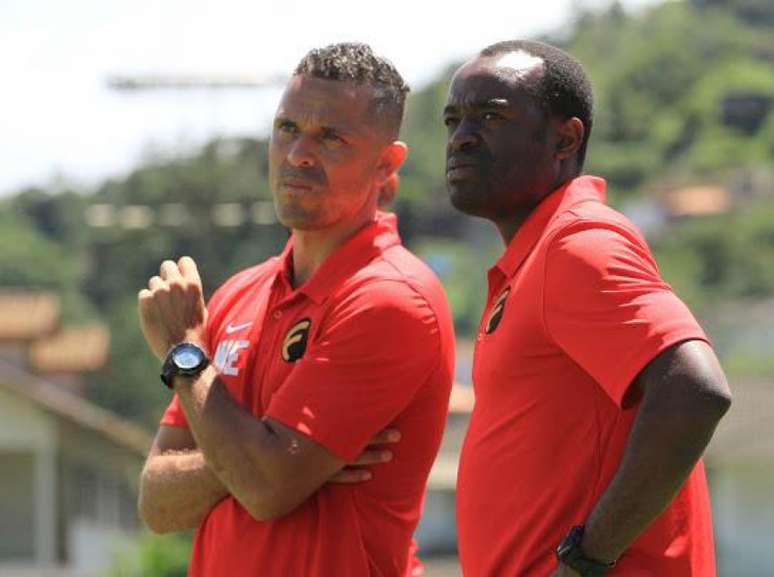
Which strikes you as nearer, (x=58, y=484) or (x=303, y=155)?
(x=303, y=155)

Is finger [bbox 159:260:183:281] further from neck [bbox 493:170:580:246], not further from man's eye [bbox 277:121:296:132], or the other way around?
neck [bbox 493:170:580:246]

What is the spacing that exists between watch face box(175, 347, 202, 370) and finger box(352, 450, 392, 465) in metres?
0.43

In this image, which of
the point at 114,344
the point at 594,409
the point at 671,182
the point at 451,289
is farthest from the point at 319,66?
the point at 671,182

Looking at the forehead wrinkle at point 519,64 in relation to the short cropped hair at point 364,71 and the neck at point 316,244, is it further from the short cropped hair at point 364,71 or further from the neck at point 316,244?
the neck at point 316,244

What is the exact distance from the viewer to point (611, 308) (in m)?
3.95

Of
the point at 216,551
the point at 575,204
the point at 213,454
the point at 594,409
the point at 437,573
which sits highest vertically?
the point at 575,204

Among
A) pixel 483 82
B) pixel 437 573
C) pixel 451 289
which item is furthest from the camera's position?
pixel 451 289

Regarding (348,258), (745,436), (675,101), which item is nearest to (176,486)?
(348,258)

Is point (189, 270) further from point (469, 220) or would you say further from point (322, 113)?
point (469, 220)

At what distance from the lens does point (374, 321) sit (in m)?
4.73

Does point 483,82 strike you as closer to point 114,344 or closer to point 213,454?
point 213,454

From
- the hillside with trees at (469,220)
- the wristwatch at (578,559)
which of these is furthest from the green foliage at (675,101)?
the wristwatch at (578,559)

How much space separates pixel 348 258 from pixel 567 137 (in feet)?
2.48

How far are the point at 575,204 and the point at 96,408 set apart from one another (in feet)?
170
